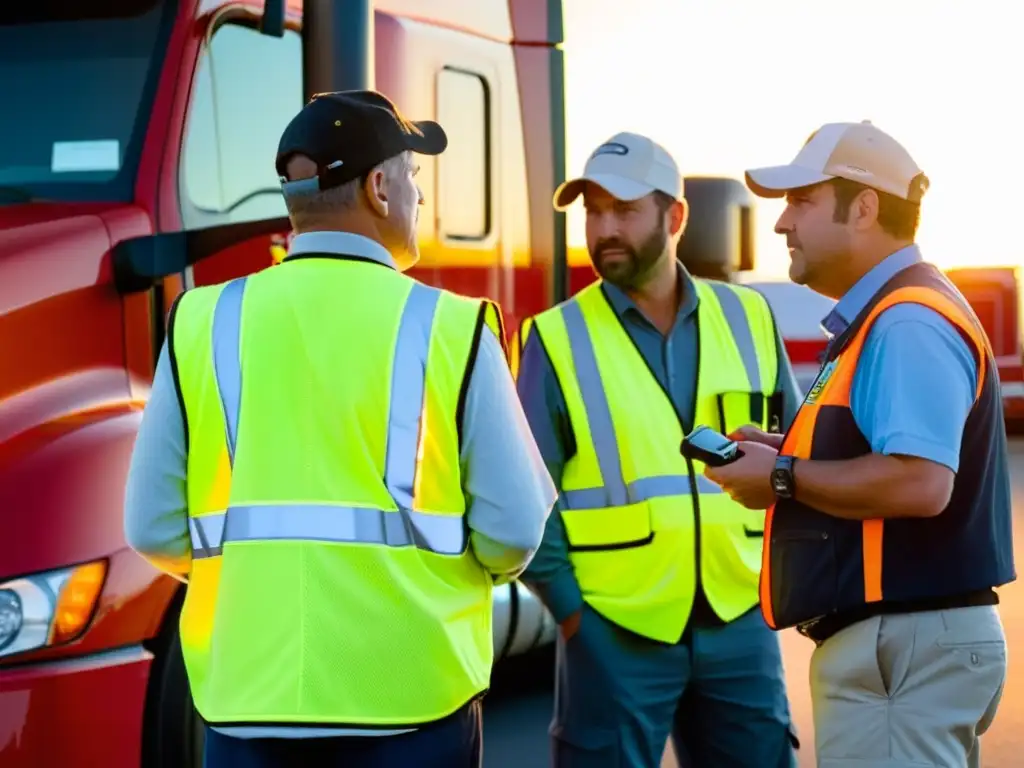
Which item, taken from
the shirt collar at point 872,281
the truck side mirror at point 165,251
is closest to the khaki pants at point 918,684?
the shirt collar at point 872,281

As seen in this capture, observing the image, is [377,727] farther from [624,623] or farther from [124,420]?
[124,420]

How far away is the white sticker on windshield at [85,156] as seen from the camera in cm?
455

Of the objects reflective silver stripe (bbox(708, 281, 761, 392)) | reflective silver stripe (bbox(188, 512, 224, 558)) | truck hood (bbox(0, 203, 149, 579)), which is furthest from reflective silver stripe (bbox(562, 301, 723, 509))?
reflective silver stripe (bbox(188, 512, 224, 558))

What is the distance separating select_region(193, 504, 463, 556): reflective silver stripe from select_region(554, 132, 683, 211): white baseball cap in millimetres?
1745

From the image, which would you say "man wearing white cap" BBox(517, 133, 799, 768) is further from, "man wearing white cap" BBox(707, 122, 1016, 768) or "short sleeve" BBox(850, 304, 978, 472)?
"short sleeve" BBox(850, 304, 978, 472)

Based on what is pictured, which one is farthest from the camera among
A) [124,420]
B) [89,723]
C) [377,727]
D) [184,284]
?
[184,284]

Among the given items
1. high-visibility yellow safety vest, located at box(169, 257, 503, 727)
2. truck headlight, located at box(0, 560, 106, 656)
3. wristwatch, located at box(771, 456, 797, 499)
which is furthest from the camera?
truck headlight, located at box(0, 560, 106, 656)

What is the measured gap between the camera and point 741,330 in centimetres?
418

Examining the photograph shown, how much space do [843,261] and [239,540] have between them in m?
1.33

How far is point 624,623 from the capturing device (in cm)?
391

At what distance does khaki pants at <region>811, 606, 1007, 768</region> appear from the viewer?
298 cm

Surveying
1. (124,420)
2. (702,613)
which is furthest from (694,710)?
(124,420)

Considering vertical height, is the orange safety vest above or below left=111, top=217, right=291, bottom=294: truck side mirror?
below

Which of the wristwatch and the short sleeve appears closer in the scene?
the short sleeve
